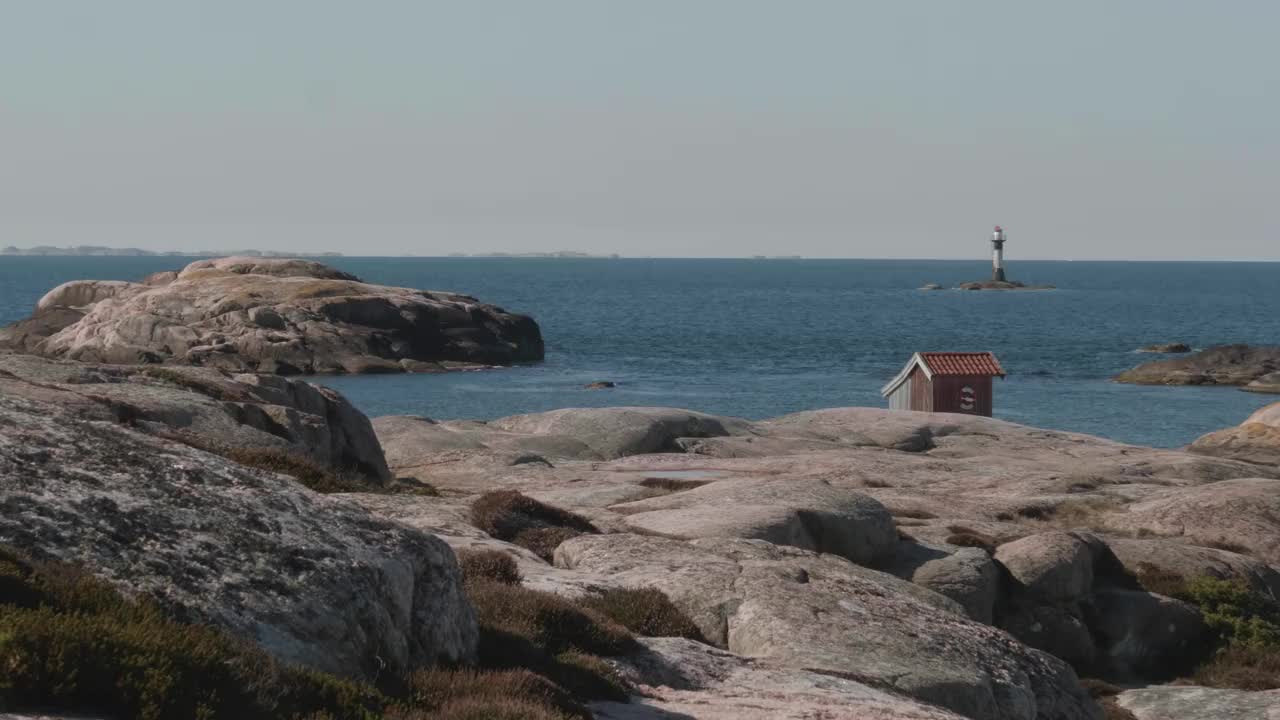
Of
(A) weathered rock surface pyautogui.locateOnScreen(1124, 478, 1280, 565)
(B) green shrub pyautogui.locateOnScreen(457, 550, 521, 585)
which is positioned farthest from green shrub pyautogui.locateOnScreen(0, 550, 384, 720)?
(A) weathered rock surface pyautogui.locateOnScreen(1124, 478, 1280, 565)

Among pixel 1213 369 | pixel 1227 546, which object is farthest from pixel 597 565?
pixel 1213 369

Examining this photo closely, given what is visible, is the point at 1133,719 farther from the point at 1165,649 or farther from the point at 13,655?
the point at 13,655

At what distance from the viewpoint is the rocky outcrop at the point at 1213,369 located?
11250 centimetres

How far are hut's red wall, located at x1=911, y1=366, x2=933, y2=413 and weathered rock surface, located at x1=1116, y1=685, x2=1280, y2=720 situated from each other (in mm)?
37969

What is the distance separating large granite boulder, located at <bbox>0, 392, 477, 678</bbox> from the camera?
38.8ft

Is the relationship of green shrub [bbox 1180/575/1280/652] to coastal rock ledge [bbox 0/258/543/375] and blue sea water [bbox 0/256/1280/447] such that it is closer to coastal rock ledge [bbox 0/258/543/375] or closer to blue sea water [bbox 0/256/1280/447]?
blue sea water [bbox 0/256/1280/447]

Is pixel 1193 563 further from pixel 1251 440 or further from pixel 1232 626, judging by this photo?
pixel 1251 440

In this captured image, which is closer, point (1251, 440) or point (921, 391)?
point (921, 391)

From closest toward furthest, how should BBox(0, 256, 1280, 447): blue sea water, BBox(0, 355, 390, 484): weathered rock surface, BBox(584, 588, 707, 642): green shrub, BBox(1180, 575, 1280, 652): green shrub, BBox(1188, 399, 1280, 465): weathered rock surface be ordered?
BBox(584, 588, 707, 642): green shrub < BBox(0, 355, 390, 484): weathered rock surface < BBox(1180, 575, 1280, 652): green shrub < BBox(1188, 399, 1280, 465): weathered rock surface < BBox(0, 256, 1280, 447): blue sea water

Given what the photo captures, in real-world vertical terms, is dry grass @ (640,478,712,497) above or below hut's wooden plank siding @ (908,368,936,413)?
above

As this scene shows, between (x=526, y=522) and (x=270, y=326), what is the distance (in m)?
94.0

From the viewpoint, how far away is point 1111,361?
133m

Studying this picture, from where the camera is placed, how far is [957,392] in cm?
6638

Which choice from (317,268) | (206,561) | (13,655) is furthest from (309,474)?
(317,268)
